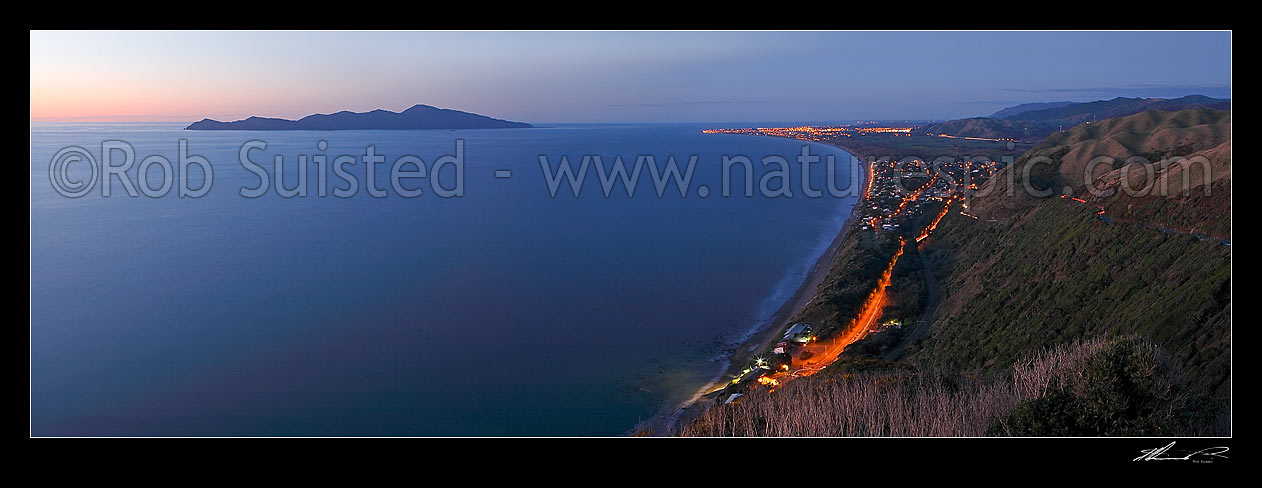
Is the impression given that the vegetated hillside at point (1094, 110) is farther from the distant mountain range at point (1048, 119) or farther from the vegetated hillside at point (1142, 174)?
the vegetated hillside at point (1142, 174)

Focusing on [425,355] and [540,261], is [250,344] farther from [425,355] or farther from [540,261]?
[540,261]

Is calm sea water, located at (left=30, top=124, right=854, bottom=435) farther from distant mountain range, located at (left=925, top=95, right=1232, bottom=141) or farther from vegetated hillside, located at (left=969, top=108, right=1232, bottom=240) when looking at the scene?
distant mountain range, located at (left=925, top=95, right=1232, bottom=141)

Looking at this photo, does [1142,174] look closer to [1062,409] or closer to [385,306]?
[1062,409]
